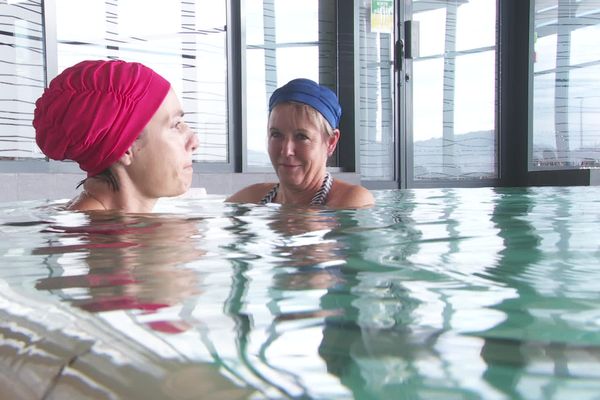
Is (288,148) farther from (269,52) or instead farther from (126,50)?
(269,52)

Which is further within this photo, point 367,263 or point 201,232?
point 201,232

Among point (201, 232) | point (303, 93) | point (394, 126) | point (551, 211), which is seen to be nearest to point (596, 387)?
point (201, 232)

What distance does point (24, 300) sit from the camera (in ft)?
1.93

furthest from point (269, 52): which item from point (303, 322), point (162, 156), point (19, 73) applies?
point (303, 322)

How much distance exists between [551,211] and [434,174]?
632cm

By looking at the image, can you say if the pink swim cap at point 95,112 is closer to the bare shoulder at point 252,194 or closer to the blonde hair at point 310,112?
the blonde hair at point 310,112

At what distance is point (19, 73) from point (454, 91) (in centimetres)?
504

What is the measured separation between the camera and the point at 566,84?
788 cm

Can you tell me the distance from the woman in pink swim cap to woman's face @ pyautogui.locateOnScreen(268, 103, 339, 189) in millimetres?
749

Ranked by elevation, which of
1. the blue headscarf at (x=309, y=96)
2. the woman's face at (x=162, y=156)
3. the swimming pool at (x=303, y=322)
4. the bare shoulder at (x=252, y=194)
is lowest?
the bare shoulder at (x=252, y=194)

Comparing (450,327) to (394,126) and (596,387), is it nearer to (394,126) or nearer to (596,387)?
(596,387)

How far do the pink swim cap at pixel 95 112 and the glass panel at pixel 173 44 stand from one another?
3656 mm

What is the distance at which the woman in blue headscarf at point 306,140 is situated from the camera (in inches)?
111

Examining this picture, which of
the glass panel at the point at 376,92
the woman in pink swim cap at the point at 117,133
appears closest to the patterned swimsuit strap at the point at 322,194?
the woman in pink swim cap at the point at 117,133
